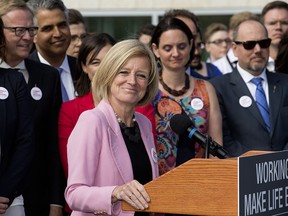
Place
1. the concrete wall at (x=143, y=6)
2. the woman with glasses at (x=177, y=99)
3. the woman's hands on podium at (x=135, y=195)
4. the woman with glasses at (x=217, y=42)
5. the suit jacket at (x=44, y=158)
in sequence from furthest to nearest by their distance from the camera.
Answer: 1. the concrete wall at (x=143, y=6)
2. the woman with glasses at (x=217, y=42)
3. the woman with glasses at (x=177, y=99)
4. the suit jacket at (x=44, y=158)
5. the woman's hands on podium at (x=135, y=195)

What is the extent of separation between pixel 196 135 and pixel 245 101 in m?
2.57

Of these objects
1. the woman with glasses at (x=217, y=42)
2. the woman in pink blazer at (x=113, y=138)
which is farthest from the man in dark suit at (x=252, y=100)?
the woman with glasses at (x=217, y=42)

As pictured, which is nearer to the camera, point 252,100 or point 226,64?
point 252,100

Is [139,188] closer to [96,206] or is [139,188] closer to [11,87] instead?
[96,206]

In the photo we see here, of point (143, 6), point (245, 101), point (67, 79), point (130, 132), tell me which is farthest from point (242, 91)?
point (143, 6)

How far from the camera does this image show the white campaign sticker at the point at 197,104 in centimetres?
616

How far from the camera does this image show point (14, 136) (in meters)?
5.03

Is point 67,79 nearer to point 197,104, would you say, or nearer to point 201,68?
point 197,104

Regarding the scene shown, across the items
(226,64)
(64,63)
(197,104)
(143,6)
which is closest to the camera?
(197,104)

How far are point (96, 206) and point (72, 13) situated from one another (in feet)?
16.1

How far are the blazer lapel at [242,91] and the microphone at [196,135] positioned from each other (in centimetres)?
218

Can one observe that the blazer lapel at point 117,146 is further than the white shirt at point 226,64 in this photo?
No

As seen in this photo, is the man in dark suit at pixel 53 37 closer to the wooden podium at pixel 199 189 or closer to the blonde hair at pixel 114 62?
the blonde hair at pixel 114 62

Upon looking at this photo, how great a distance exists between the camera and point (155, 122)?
6.01m
